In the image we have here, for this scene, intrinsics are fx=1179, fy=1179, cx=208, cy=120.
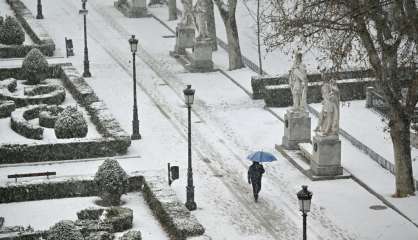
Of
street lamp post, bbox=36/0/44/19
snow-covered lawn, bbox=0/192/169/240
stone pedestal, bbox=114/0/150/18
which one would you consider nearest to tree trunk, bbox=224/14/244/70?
stone pedestal, bbox=114/0/150/18

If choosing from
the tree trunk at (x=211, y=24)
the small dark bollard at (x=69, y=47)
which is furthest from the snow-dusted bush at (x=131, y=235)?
the tree trunk at (x=211, y=24)

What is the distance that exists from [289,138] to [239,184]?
390 cm

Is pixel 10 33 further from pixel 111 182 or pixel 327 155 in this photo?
pixel 111 182

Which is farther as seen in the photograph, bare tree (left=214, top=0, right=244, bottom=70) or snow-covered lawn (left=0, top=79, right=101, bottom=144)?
bare tree (left=214, top=0, right=244, bottom=70)

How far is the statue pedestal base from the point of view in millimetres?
56938

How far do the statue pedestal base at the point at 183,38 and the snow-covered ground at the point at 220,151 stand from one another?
2.34ft

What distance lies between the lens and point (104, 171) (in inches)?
1407

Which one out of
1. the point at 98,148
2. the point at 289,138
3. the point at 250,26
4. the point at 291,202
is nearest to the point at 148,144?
the point at 98,148

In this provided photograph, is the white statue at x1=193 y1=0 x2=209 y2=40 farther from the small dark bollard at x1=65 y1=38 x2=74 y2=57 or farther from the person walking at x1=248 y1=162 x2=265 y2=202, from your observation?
the person walking at x1=248 y1=162 x2=265 y2=202

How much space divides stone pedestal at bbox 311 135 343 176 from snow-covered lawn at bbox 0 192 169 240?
6257mm

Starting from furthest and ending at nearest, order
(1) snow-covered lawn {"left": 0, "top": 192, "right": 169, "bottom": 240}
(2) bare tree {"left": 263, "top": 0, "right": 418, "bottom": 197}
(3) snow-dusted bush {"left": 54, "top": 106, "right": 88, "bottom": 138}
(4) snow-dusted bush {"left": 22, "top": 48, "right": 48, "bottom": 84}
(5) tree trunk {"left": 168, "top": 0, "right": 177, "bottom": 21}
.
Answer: (5) tree trunk {"left": 168, "top": 0, "right": 177, "bottom": 21} → (4) snow-dusted bush {"left": 22, "top": 48, "right": 48, "bottom": 84} → (3) snow-dusted bush {"left": 54, "top": 106, "right": 88, "bottom": 138} → (1) snow-covered lawn {"left": 0, "top": 192, "right": 169, "bottom": 240} → (2) bare tree {"left": 263, "top": 0, "right": 418, "bottom": 197}

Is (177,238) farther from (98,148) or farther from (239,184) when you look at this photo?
(98,148)

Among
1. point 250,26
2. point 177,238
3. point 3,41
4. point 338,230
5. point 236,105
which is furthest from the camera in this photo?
point 250,26

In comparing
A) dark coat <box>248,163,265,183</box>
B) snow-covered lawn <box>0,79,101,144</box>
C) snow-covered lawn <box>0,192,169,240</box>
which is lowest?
snow-covered lawn <box>0,192,169,240</box>
